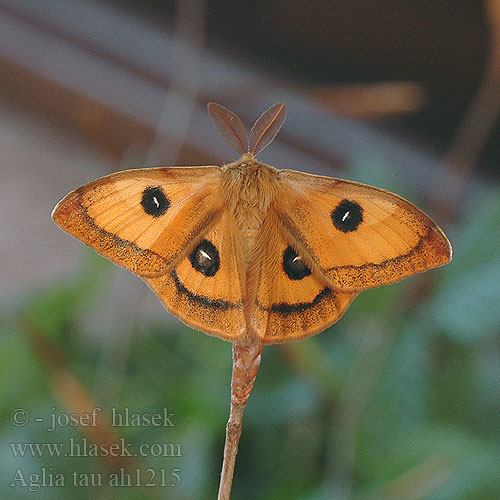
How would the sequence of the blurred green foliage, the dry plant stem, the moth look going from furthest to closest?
the blurred green foliage → the moth → the dry plant stem

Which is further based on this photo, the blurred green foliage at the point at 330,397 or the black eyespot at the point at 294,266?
the blurred green foliage at the point at 330,397

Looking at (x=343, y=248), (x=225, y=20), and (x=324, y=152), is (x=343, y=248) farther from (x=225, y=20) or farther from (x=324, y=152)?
(x=225, y=20)

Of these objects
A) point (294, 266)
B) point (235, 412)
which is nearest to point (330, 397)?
point (294, 266)

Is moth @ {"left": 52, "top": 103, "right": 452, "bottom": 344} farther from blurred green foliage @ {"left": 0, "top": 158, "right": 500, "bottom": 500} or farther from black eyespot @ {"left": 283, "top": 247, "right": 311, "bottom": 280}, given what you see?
blurred green foliage @ {"left": 0, "top": 158, "right": 500, "bottom": 500}

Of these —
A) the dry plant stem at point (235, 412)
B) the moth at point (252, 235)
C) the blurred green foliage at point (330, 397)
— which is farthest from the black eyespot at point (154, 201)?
the blurred green foliage at point (330, 397)

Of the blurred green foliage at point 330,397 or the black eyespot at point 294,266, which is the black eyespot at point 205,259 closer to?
the black eyespot at point 294,266

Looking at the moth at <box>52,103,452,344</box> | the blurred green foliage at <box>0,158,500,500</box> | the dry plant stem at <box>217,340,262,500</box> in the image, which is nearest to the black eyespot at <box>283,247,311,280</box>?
the moth at <box>52,103,452,344</box>

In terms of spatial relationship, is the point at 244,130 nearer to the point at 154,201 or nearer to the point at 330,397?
the point at 154,201
